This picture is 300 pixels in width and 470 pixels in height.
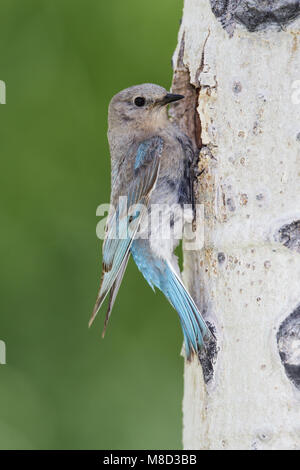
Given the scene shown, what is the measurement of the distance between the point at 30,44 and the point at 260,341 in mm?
3014

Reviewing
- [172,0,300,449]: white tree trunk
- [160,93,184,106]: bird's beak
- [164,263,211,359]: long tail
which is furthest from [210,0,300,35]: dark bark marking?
[164,263,211,359]: long tail

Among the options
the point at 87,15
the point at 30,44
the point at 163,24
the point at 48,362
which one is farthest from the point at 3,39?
the point at 48,362

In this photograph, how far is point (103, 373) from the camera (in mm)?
4574

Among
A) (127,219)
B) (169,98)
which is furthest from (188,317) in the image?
(169,98)

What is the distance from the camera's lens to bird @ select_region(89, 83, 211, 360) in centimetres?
290

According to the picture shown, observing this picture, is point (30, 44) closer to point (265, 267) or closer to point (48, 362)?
point (48, 362)

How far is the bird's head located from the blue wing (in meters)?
0.15

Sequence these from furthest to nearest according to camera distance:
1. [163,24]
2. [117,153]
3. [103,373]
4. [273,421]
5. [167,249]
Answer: [103,373]
[163,24]
[117,153]
[167,249]
[273,421]

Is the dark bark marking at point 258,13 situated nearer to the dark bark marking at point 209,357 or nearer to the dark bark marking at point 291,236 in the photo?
the dark bark marking at point 291,236

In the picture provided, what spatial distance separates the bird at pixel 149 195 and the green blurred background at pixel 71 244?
0.91 metres

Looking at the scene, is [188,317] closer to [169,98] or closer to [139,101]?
[169,98]

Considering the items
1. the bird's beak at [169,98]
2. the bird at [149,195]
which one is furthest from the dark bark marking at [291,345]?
the bird's beak at [169,98]

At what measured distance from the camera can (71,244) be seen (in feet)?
15.1

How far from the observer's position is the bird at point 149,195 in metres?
2.90
